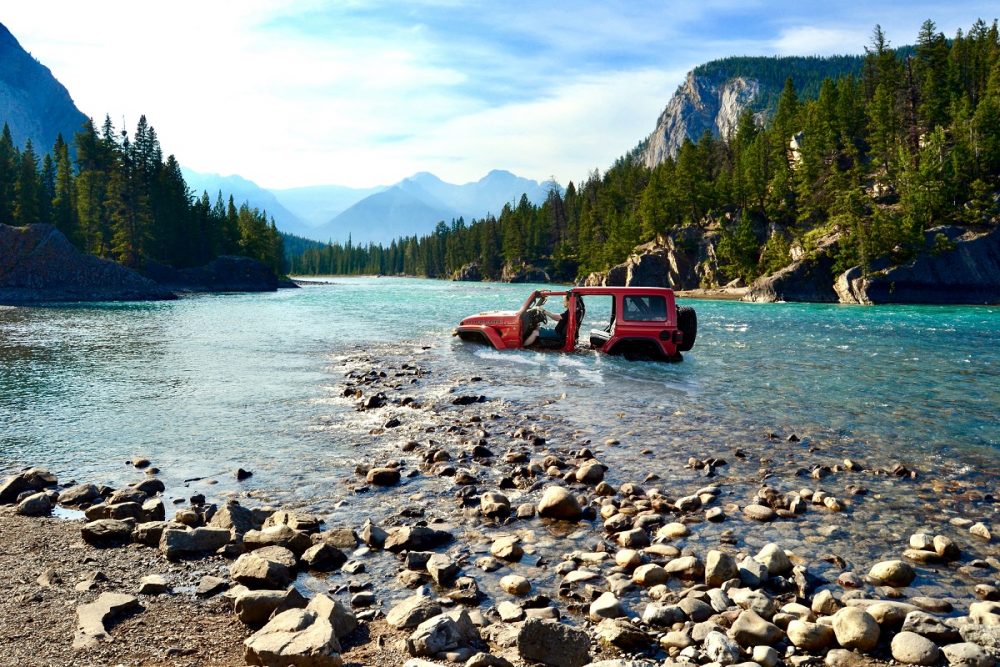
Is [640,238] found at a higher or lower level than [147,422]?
higher

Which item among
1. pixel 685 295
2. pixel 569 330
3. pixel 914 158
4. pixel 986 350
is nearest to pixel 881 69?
pixel 914 158

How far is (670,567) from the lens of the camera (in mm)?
5855

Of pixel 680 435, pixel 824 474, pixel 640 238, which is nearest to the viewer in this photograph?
pixel 824 474

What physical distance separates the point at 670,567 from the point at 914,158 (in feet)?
323

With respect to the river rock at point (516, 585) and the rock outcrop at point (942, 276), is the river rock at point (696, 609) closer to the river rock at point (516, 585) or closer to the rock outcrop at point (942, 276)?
the river rock at point (516, 585)

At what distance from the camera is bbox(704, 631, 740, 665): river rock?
4.29 metres

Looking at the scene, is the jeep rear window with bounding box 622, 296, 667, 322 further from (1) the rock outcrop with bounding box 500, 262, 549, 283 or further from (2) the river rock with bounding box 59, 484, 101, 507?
(1) the rock outcrop with bounding box 500, 262, 549, 283

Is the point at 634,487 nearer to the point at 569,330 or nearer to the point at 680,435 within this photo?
the point at 680,435

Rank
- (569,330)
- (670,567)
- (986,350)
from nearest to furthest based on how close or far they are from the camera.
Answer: (670,567) → (569,330) → (986,350)

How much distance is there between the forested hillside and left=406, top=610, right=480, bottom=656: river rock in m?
73.6

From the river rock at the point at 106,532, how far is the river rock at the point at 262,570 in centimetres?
180

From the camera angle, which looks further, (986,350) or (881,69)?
(881,69)

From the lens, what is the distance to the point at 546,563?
6.17 meters

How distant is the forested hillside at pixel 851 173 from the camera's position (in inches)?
2781
